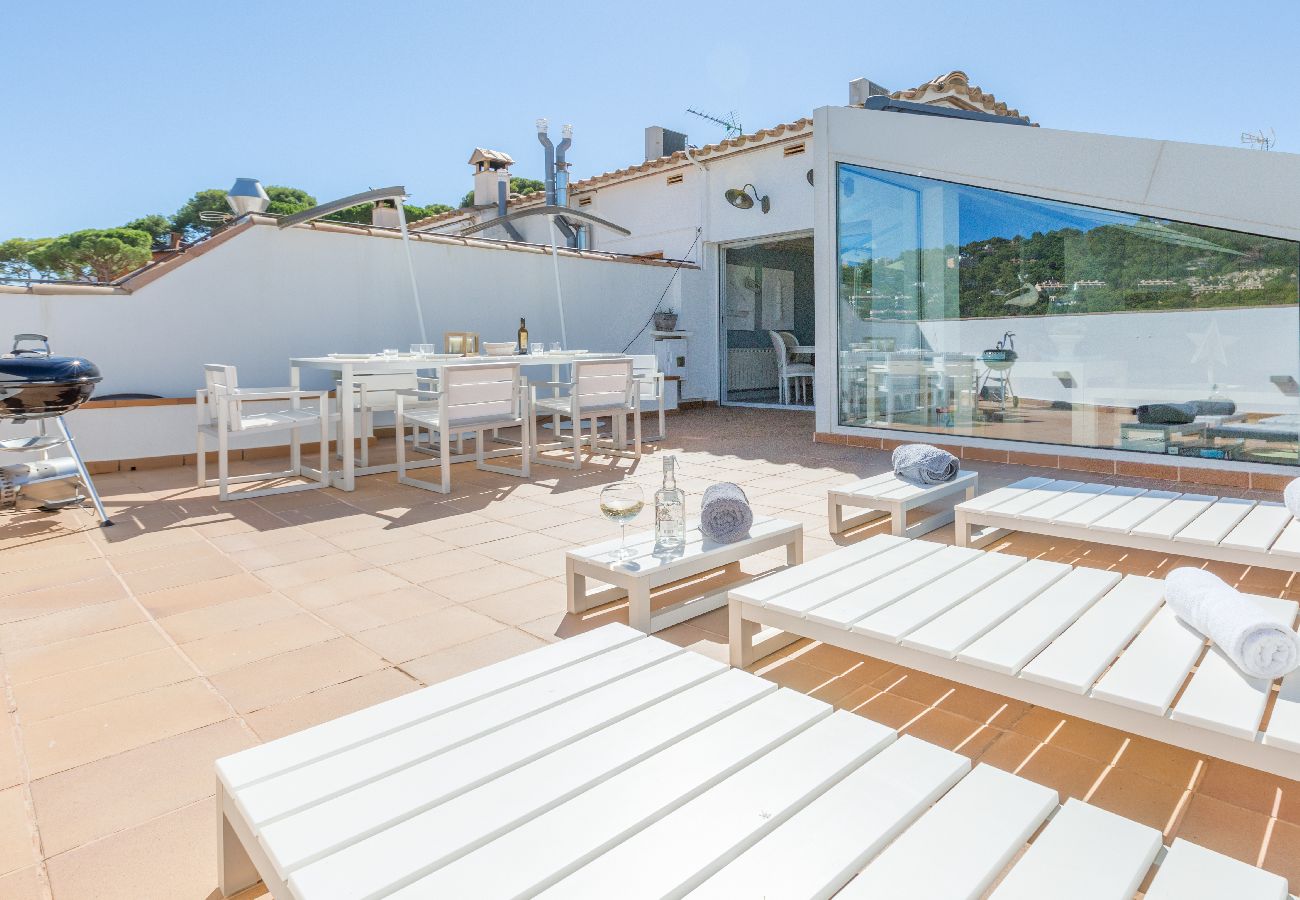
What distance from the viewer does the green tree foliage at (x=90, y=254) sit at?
71.4 feet

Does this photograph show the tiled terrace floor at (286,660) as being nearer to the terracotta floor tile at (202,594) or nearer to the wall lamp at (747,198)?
the terracotta floor tile at (202,594)

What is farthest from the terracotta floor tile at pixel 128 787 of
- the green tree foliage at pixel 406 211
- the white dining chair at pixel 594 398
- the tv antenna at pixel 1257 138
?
the green tree foliage at pixel 406 211

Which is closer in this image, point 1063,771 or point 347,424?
point 1063,771

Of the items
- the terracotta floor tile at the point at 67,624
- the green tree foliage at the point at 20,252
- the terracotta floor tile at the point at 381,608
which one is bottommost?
the terracotta floor tile at the point at 381,608

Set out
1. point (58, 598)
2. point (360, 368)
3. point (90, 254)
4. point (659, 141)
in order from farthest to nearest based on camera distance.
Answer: point (90, 254) → point (659, 141) → point (360, 368) → point (58, 598)

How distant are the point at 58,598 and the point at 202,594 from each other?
544mm

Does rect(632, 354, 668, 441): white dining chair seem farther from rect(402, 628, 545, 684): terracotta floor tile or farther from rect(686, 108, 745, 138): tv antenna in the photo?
rect(686, 108, 745, 138): tv antenna

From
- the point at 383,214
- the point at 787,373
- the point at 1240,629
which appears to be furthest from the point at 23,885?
the point at 787,373

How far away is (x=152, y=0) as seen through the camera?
9453 mm

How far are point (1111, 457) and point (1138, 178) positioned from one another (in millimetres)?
1896

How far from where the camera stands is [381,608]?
282 centimetres

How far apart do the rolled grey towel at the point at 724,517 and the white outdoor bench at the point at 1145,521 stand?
3.89 ft

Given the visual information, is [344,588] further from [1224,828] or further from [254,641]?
[1224,828]

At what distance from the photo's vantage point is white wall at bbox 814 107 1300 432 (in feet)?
15.2
